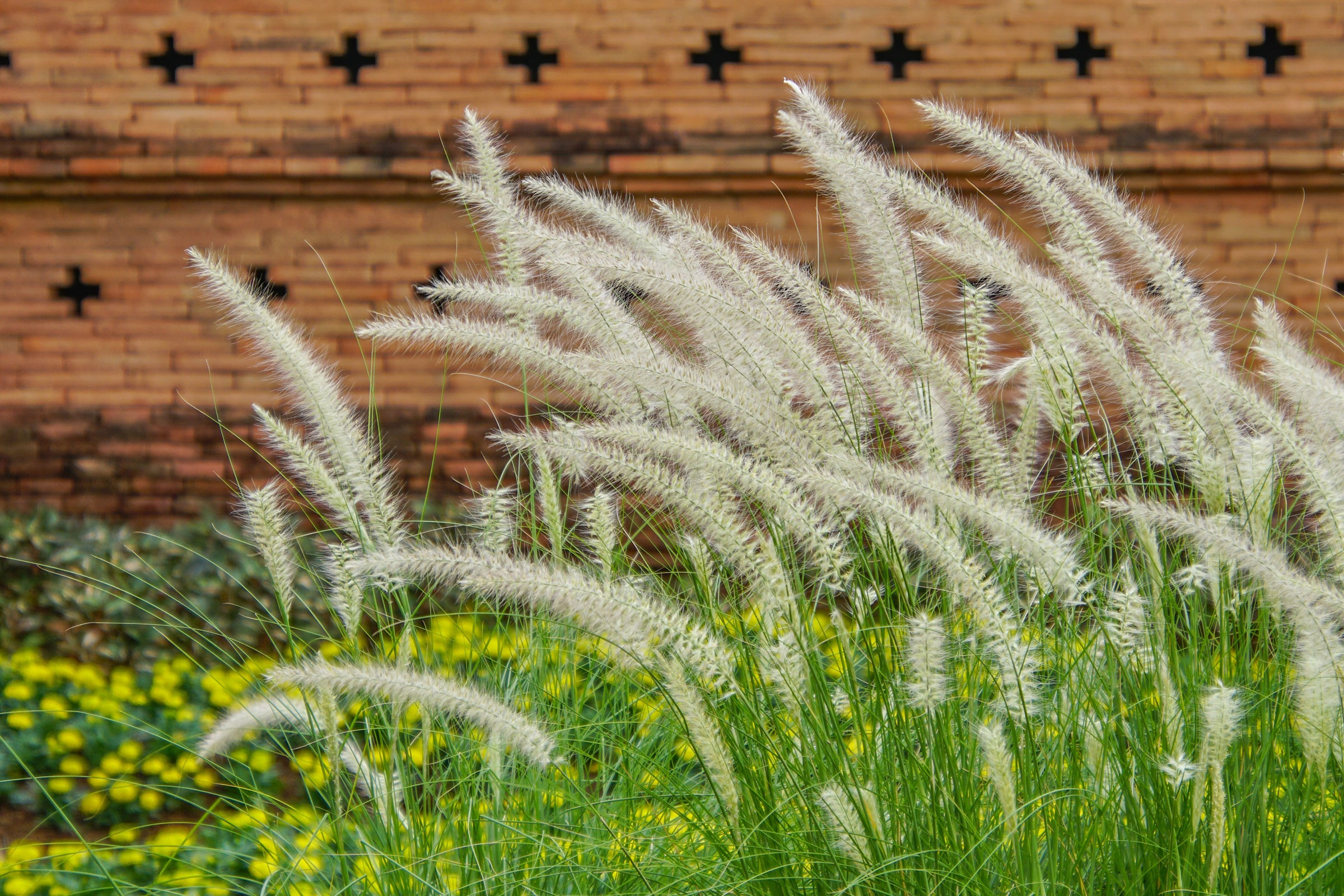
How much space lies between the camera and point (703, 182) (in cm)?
538

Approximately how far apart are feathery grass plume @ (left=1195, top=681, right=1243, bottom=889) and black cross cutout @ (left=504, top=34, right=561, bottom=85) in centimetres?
484

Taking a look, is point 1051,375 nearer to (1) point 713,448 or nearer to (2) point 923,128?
(1) point 713,448

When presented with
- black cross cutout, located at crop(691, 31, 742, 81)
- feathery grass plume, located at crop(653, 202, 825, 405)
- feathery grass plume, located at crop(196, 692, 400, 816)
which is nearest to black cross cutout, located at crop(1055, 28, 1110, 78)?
black cross cutout, located at crop(691, 31, 742, 81)

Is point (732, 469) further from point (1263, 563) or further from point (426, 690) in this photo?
point (1263, 563)

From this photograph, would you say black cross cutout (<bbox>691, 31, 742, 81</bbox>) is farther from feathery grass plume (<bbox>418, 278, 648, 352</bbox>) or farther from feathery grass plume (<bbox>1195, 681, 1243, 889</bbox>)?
feathery grass plume (<bbox>1195, 681, 1243, 889</bbox>)

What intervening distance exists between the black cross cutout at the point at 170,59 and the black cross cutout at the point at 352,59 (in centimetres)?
62

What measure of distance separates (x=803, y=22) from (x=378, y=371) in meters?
2.46

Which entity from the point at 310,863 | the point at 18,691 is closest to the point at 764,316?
the point at 310,863

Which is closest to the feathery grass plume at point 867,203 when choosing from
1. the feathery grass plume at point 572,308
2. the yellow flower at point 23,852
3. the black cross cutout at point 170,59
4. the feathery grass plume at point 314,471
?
the feathery grass plume at point 572,308

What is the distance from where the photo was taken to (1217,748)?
1.08 m

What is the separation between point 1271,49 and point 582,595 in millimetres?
5445

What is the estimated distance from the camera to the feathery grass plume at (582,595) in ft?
3.76

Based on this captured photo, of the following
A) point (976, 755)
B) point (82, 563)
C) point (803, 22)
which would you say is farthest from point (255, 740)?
point (803, 22)

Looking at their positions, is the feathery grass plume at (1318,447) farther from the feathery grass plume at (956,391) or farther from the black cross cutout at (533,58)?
the black cross cutout at (533,58)
